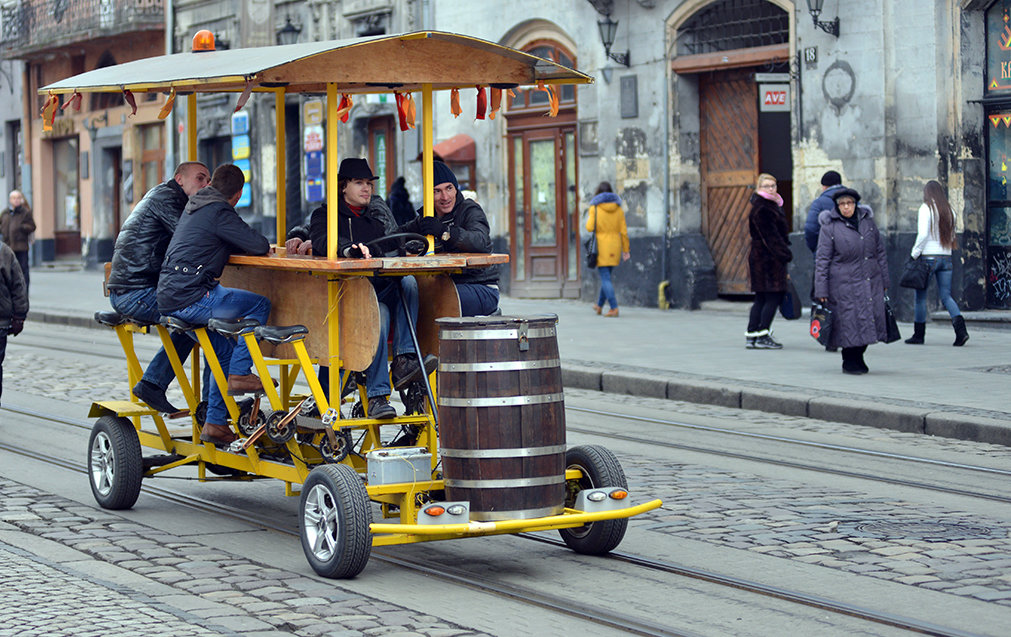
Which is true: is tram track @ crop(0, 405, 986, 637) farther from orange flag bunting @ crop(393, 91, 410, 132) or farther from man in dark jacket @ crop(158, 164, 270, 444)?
orange flag bunting @ crop(393, 91, 410, 132)

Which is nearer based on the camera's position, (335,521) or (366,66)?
(335,521)

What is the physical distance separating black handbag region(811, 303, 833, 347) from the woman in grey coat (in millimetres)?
43

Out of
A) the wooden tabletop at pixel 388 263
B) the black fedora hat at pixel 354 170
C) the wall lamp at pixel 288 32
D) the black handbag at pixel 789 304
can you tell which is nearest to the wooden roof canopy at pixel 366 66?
the black fedora hat at pixel 354 170

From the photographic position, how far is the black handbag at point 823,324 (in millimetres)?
13195

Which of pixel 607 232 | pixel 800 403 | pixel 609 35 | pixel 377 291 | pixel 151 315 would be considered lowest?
pixel 800 403

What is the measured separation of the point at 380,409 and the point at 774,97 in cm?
1254

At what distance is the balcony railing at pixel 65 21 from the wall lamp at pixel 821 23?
1929 centimetres

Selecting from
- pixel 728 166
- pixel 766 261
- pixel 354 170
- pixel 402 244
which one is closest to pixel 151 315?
pixel 354 170

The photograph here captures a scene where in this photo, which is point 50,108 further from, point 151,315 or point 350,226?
point 350,226

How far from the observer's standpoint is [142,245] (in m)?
8.18

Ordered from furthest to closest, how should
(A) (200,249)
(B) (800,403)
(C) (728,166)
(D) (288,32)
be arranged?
(D) (288,32)
(C) (728,166)
(B) (800,403)
(A) (200,249)

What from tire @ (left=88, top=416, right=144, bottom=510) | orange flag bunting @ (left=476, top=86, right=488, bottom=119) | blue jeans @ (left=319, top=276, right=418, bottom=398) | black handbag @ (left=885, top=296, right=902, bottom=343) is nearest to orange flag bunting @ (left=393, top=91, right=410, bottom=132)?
orange flag bunting @ (left=476, top=86, right=488, bottom=119)

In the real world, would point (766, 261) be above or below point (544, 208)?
below

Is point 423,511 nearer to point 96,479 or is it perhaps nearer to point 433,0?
point 96,479
